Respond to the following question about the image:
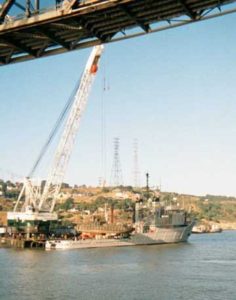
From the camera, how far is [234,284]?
123 ft

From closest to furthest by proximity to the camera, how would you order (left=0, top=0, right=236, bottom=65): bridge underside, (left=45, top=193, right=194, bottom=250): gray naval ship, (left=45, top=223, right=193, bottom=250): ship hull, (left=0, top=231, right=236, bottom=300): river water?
(left=0, top=0, right=236, bottom=65): bridge underside → (left=0, top=231, right=236, bottom=300): river water → (left=45, top=223, right=193, bottom=250): ship hull → (left=45, top=193, right=194, bottom=250): gray naval ship

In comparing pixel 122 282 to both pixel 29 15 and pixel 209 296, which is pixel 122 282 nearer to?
pixel 209 296

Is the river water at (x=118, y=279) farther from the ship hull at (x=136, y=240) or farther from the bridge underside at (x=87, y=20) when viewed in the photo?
the ship hull at (x=136, y=240)

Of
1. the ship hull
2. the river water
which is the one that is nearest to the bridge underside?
the river water

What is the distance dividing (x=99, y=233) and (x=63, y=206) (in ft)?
302

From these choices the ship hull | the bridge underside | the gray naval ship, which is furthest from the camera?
the gray naval ship

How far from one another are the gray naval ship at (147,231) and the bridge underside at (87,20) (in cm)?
6580

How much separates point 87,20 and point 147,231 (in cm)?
7766

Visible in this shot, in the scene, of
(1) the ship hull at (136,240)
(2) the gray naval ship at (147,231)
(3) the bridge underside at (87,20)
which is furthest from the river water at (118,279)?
(2) the gray naval ship at (147,231)

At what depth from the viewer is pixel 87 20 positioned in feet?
51.3

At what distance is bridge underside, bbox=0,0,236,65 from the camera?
14602 millimetres

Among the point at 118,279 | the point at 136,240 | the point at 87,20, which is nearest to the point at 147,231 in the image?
the point at 136,240

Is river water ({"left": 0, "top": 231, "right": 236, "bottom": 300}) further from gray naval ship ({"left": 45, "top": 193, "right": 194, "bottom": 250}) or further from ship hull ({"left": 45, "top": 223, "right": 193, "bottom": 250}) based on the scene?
gray naval ship ({"left": 45, "top": 193, "right": 194, "bottom": 250})

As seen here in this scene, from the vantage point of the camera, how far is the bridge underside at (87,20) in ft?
47.9
